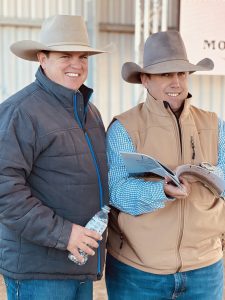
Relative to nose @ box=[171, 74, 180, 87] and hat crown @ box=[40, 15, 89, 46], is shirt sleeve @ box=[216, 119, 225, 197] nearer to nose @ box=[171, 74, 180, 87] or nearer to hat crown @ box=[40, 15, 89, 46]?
nose @ box=[171, 74, 180, 87]

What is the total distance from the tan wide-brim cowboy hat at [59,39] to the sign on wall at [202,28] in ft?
12.2

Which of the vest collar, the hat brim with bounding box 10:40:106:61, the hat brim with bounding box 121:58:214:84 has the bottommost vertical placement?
the vest collar

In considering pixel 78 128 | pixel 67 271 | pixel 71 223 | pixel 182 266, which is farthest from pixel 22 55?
pixel 182 266

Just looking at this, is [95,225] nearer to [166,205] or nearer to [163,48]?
[166,205]

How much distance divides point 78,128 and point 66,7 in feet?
13.7

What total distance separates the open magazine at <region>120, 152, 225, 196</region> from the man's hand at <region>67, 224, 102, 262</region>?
28 cm

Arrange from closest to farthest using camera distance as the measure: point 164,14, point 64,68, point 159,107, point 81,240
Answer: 1. point 81,240
2. point 64,68
3. point 159,107
4. point 164,14

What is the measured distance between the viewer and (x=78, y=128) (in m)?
1.77

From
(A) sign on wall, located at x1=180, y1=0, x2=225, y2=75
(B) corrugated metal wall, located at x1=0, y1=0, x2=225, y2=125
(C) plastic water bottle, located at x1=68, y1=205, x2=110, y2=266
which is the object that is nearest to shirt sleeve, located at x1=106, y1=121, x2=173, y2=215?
(C) plastic water bottle, located at x1=68, y1=205, x2=110, y2=266

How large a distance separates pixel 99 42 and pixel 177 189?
4.22 meters

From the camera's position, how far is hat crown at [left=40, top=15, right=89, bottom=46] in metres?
1.82

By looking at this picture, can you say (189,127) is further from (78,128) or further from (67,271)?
(67,271)

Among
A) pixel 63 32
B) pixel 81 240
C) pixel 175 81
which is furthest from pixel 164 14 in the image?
pixel 81 240

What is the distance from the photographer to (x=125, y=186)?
6.04 feet
